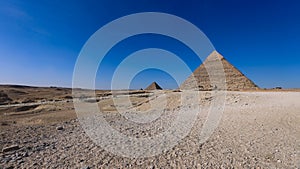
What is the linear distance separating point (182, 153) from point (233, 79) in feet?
150

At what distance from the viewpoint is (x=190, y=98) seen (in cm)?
1964

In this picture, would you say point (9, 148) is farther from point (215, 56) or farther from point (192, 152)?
point (215, 56)

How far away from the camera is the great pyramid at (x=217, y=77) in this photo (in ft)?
148

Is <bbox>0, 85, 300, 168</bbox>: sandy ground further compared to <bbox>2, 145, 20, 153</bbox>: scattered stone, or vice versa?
<bbox>2, 145, 20, 153</bbox>: scattered stone

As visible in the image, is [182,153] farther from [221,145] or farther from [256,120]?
[256,120]

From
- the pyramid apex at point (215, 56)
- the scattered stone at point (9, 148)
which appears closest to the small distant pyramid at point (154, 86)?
the pyramid apex at point (215, 56)

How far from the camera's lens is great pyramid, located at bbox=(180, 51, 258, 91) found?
45.2 metres

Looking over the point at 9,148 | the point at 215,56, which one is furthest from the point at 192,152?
the point at 215,56

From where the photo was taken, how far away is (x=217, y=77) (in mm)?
51219

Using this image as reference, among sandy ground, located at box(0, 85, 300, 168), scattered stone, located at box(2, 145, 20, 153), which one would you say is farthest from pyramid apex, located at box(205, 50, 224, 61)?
scattered stone, located at box(2, 145, 20, 153)

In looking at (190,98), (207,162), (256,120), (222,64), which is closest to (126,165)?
(207,162)

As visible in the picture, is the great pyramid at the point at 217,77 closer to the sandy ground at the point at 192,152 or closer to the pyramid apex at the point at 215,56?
the pyramid apex at the point at 215,56

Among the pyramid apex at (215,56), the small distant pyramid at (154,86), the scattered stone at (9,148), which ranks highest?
the pyramid apex at (215,56)

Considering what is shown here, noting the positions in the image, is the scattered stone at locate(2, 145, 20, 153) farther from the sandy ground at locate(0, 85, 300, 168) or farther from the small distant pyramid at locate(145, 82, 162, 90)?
the small distant pyramid at locate(145, 82, 162, 90)
